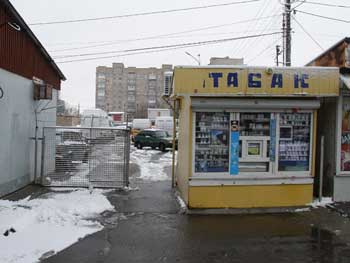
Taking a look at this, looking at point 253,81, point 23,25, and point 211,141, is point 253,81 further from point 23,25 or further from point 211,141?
point 23,25

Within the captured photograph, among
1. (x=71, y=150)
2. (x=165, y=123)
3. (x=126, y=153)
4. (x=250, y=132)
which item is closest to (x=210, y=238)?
(x=250, y=132)

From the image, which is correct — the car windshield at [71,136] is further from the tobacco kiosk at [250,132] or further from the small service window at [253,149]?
the small service window at [253,149]

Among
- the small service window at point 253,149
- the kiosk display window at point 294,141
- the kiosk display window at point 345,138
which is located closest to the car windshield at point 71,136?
the small service window at point 253,149

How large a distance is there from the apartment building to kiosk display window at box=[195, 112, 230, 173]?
272ft

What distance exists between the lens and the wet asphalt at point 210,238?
6.14 metres

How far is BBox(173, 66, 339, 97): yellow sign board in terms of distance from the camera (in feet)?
29.6

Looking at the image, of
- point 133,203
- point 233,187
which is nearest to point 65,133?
point 133,203

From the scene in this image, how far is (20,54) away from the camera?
37.0 feet

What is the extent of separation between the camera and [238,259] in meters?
6.05

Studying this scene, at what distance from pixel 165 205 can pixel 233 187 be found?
170cm

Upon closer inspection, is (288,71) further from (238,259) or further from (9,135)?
(9,135)

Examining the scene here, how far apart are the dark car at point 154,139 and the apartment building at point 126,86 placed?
59.4 m

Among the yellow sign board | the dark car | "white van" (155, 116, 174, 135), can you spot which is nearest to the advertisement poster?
the yellow sign board

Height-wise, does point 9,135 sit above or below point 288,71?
below
